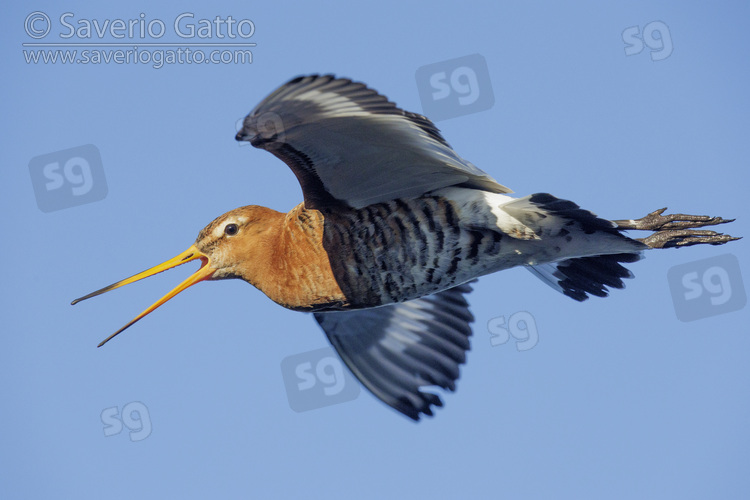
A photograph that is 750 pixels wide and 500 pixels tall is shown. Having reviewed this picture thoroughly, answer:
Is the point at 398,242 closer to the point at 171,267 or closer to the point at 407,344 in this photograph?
the point at 171,267

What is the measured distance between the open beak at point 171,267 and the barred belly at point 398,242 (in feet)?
3.73

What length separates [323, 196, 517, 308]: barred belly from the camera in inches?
256

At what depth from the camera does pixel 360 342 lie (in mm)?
8242

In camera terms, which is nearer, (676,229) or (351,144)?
(351,144)

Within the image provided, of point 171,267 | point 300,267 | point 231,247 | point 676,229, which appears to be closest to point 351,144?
point 300,267

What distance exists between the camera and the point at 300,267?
21.7 ft

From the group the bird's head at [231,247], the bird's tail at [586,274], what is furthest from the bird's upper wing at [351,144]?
the bird's tail at [586,274]

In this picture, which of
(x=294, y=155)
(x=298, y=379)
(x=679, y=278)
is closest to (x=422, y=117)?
(x=294, y=155)

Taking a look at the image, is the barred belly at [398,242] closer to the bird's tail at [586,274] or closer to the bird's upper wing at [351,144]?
the bird's upper wing at [351,144]

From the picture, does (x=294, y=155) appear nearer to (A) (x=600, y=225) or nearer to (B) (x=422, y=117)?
(B) (x=422, y=117)

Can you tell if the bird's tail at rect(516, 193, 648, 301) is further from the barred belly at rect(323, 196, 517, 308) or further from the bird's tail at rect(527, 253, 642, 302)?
the barred belly at rect(323, 196, 517, 308)

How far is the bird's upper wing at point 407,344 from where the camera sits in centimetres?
811

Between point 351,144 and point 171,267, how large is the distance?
2092 mm

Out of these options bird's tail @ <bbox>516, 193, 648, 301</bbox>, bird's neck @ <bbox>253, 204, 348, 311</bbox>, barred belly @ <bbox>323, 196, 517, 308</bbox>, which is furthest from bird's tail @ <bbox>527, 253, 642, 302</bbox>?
bird's neck @ <bbox>253, 204, 348, 311</bbox>
